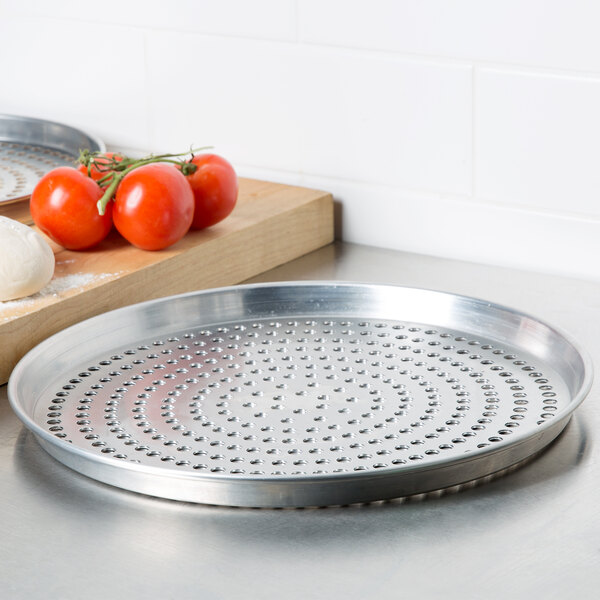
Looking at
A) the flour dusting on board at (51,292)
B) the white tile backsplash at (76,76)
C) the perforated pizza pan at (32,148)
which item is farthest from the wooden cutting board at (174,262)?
the white tile backsplash at (76,76)

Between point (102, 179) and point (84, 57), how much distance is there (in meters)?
0.36

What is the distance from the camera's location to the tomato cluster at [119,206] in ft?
3.15

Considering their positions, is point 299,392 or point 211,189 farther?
point 211,189

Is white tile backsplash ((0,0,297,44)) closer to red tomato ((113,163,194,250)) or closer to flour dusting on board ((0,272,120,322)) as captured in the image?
red tomato ((113,163,194,250))

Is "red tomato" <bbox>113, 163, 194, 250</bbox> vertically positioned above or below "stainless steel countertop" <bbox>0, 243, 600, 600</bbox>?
above

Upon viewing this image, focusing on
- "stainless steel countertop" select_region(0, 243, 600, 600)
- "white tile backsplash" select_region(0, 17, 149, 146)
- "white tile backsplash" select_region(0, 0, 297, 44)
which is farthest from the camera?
"white tile backsplash" select_region(0, 17, 149, 146)

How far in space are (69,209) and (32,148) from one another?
15.0 inches

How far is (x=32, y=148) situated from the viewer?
131cm

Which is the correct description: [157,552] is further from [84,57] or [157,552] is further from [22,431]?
[84,57]

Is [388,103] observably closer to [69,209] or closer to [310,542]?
[69,209]

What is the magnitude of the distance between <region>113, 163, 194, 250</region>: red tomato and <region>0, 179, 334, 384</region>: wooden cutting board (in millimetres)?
19

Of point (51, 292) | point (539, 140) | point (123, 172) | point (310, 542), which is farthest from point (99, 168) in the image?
point (310, 542)

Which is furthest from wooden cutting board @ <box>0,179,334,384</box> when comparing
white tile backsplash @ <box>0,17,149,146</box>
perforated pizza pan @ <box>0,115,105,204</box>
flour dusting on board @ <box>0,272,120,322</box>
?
white tile backsplash @ <box>0,17,149,146</box>

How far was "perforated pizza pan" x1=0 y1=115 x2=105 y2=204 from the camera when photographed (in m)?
1.20
